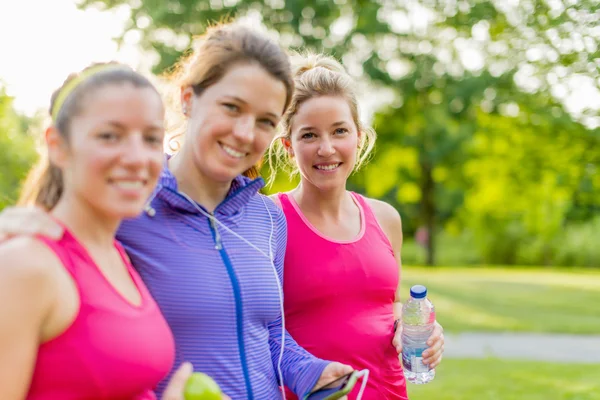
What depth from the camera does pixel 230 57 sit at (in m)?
2.34

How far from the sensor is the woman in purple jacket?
223 centimetres

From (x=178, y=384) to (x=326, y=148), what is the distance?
4.79ft

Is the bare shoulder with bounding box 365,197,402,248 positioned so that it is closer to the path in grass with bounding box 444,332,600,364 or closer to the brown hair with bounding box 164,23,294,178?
the brown hair with bounding box 164,23,294,178

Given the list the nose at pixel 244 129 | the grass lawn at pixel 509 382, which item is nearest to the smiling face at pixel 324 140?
the nose at pixel 244 129

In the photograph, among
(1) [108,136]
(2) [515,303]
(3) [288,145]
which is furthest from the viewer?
(2) [515,303]

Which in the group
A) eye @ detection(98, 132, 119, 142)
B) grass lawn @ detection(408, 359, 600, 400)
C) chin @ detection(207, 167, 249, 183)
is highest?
eye @ detection(98, 132, 119, 142)

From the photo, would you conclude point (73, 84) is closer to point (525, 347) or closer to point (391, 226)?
point (391, 226)

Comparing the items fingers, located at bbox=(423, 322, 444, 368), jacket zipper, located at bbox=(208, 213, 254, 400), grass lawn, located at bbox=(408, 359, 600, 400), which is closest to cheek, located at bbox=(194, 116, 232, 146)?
jacket zipper, located at bbox=(208, 213, 254, 400)

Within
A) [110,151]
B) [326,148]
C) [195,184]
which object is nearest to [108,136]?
[110,151]

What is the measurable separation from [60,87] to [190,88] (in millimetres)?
529

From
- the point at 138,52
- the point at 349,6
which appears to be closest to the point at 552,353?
the point at 138,52

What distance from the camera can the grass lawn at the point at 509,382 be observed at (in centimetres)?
779

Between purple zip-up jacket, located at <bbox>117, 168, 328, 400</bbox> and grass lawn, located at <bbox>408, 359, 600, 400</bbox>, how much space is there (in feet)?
18.5

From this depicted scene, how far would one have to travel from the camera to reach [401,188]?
32.6 meters
